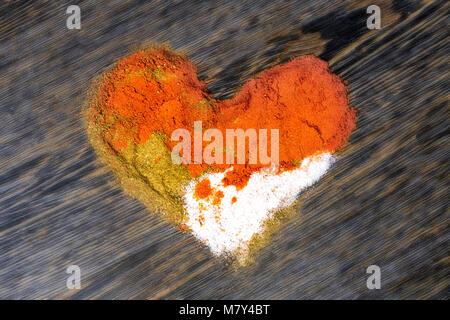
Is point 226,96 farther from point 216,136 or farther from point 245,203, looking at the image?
point 245,203

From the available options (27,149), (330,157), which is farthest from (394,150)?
(27,149)

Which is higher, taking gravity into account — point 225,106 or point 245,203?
point 225,106

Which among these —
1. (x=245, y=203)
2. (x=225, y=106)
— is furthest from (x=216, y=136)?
(x=245, y=203)

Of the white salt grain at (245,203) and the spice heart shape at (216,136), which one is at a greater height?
the spice heart shape at (216,136)

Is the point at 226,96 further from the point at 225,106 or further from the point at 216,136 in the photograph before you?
the point at 216,136

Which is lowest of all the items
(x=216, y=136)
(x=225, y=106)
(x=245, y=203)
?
(x=245, y=203)
